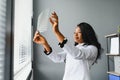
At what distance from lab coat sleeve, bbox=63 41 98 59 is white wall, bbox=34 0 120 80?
1.94 meters

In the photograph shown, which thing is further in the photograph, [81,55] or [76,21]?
[76,21]

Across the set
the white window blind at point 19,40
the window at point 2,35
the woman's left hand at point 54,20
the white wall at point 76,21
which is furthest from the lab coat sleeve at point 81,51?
the white wall at point 76,21

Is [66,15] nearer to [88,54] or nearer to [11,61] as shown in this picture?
[88,54]

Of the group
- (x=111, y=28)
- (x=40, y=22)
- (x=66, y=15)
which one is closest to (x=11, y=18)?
(x=40, y=22)

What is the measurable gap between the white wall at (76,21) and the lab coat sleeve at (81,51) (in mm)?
1943

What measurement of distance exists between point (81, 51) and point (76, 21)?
2.22 m

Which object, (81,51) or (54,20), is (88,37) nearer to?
(81,51)

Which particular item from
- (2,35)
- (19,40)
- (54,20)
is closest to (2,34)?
(2,35)

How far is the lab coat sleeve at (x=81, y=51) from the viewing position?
1577 mm

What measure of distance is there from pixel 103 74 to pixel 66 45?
245 centimetres

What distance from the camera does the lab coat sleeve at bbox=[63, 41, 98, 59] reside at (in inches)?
62.1

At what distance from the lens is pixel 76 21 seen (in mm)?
3869

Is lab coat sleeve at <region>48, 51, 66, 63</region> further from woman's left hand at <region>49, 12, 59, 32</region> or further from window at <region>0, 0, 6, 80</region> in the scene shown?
window at <region>0, 0, 6, 80</region>

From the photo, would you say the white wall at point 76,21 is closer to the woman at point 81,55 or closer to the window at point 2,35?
the woman at point 81,55
